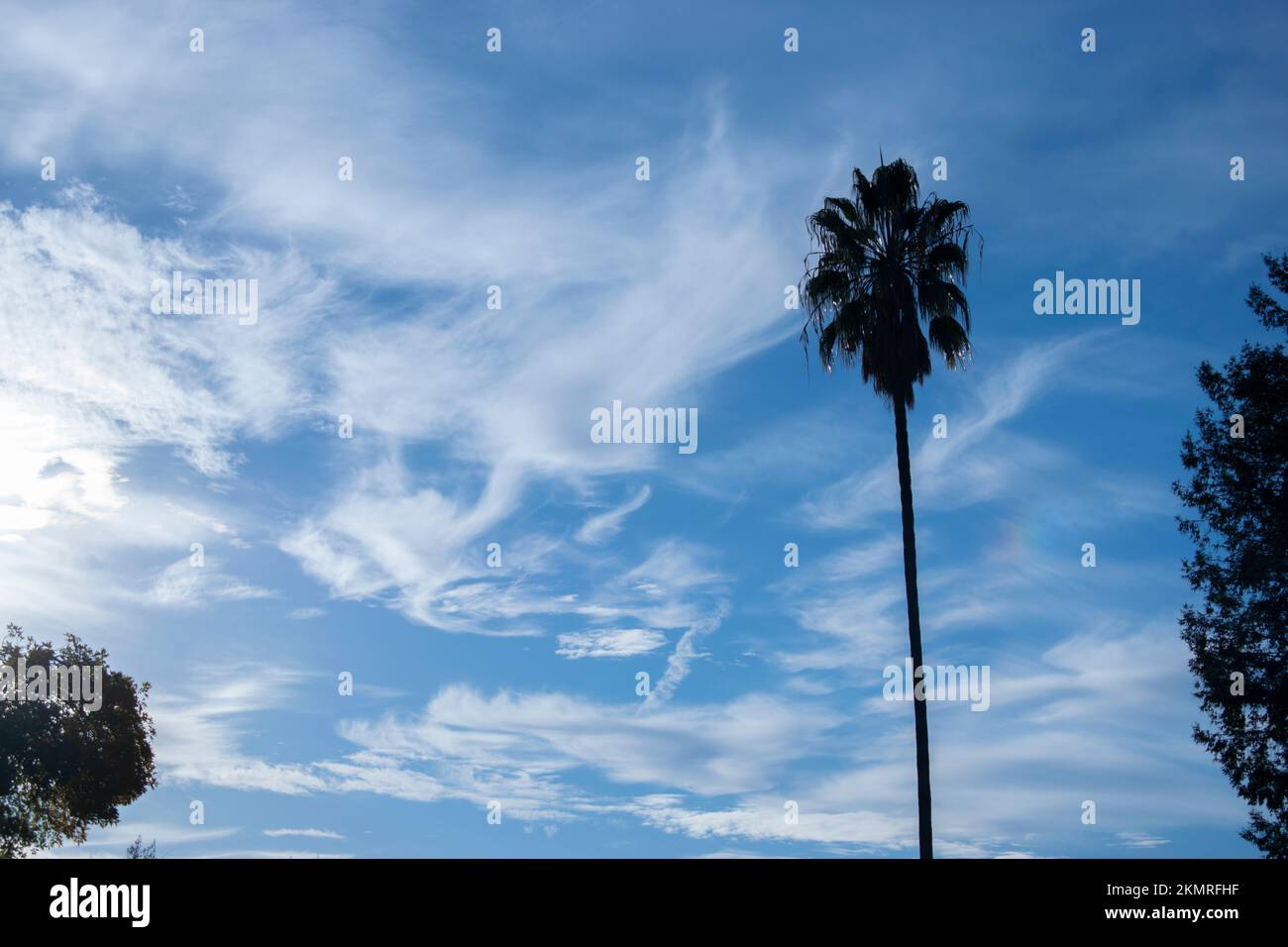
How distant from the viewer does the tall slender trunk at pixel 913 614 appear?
25.7 metres

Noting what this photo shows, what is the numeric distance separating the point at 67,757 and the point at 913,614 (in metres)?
39.4

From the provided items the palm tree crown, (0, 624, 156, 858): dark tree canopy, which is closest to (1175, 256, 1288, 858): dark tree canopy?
the palm tree crown

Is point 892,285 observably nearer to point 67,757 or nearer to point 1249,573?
point 1249,573

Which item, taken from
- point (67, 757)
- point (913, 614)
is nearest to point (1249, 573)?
point (913, 614)

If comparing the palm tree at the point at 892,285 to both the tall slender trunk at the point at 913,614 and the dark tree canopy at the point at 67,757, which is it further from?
the dark tree canopy at the point at 67,757

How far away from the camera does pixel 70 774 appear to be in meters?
47.2

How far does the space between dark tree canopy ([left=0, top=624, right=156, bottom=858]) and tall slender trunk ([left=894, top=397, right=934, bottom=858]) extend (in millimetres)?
38635

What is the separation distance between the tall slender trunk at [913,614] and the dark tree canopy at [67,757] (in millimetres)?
38635

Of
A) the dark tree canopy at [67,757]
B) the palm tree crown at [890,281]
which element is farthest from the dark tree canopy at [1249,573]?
the dark tree canopy at [67,757]

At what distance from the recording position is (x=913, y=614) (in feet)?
90.6
